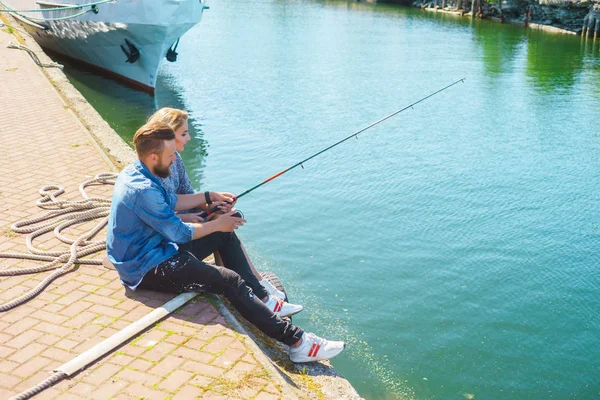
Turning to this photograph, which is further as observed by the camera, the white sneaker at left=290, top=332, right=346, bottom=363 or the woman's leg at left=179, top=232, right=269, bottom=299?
the woman's leg at left=179, top=232, right=269, bottom=299

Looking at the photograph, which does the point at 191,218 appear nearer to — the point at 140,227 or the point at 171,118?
the point at 140,227

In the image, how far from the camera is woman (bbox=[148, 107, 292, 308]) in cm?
449

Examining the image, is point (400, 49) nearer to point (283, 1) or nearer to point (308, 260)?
point (308, 260)

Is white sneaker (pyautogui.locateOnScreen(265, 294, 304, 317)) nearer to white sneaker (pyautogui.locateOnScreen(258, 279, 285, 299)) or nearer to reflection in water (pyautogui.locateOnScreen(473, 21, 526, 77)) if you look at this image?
white sneaker (pyautogui.locateOnScreen(258, 279, 285, 299))

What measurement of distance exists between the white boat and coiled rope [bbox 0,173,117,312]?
9.23 metres

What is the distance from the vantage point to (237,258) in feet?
15.0

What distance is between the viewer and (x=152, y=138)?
4191 mm

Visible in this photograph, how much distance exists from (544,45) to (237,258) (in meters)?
28.6

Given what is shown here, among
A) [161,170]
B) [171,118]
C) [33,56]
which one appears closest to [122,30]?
[33,56]

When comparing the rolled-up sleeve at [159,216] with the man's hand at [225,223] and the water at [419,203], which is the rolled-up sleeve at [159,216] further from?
the water at [419,203]

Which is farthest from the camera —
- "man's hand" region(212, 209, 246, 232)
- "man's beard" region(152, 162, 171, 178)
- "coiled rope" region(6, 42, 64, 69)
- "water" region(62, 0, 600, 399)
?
"coiled rope" region(6, 42, 64, 69)

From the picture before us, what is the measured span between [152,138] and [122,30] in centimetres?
1284

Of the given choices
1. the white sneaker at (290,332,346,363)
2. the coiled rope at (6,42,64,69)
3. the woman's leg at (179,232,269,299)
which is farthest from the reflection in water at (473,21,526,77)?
the white sneaker at (290,332,346,363)

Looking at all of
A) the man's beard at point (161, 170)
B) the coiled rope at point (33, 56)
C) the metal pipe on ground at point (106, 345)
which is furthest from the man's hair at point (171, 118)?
the coiled rope at point (33, 56)
